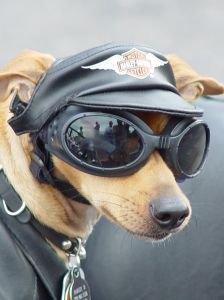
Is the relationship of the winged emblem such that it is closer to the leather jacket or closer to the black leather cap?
the black leather cap

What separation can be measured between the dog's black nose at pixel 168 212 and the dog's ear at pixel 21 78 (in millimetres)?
396

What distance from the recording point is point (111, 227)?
2.48 m

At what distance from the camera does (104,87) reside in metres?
1.92

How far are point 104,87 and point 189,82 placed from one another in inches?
15.2

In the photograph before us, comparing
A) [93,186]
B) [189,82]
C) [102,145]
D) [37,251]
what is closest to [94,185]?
[93,186]

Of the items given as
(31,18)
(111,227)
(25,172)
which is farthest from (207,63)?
(25,172)

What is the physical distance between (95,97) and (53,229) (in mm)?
410

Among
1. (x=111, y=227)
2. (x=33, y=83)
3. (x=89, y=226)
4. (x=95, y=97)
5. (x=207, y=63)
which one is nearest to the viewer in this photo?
(x=95, y=97)

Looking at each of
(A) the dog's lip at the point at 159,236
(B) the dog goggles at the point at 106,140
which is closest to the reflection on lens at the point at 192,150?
(B) the dog goggles at the point at 106,140

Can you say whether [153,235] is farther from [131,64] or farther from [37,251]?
[131,64]

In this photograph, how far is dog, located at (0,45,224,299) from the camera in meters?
1.97

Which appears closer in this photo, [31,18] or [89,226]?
[89,226]

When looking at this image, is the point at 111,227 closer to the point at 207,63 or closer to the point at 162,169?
the point at 162,169

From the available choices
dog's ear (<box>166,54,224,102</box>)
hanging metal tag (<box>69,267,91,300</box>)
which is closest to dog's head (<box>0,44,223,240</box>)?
dog's ear (<box>166,54,224,102</box>)
